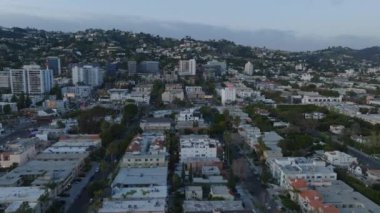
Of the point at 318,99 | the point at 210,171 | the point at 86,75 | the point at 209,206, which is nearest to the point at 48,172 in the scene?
the point at 210,171

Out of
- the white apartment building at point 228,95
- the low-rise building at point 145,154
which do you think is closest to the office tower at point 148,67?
the white apartment building at point 228,95

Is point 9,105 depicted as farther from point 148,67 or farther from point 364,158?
point 148,67

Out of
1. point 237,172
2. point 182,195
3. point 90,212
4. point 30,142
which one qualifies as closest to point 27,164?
point 30,142

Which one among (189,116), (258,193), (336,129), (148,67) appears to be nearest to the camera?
(258,193)

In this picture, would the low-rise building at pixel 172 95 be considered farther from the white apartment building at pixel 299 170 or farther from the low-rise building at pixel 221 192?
the low-rise building at pixel 221 192

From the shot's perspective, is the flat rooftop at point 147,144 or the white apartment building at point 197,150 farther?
the white apartment building at point 197,150

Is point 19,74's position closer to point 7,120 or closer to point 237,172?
point 7,120

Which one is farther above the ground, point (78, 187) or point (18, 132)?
point (78, 187)
